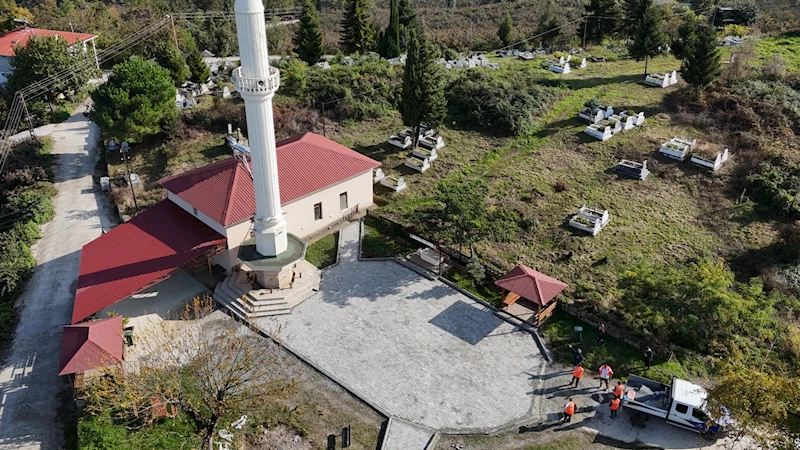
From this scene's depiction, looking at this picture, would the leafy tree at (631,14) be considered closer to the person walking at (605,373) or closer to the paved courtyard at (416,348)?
the paved courtyard at (416,348)

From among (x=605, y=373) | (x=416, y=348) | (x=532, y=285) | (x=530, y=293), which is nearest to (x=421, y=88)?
(x=532, y=285)

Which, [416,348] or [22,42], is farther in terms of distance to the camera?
[22,42]

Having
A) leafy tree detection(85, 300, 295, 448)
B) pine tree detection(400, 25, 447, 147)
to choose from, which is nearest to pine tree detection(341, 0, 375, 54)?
pine tree detection(400, 25, 447, 147)

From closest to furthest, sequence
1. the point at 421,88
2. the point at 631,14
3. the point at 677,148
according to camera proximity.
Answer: the point at 421,88 < the point at 677,148 < the point at 631,14

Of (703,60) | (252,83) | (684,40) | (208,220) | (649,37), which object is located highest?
(252,83)

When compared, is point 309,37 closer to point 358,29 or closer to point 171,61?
point 358,29

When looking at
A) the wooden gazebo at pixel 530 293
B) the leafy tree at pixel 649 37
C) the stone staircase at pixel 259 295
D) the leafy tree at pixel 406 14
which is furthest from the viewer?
the leafy tree at pixel 406 14

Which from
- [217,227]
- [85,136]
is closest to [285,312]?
[217,227]

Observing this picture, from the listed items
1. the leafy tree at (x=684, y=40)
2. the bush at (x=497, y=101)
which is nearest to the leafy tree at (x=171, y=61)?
the bush at (x=497, y=101)
